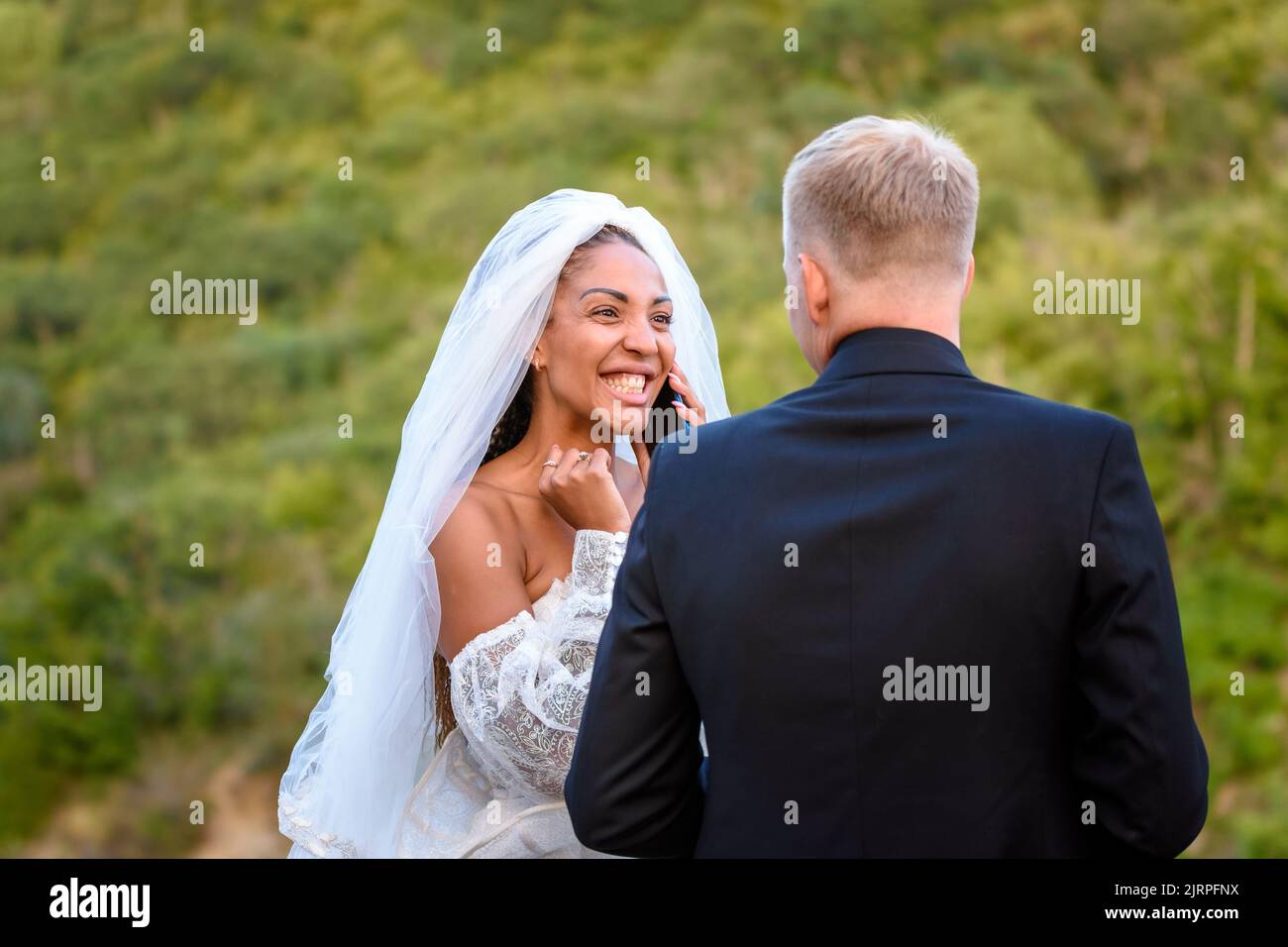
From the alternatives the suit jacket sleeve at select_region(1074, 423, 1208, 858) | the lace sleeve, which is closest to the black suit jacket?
the suit jacket sleeve at select_region(1074, 423, 1208, 858)

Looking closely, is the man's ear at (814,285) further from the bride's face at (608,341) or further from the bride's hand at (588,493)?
the bride's face at (608,341)

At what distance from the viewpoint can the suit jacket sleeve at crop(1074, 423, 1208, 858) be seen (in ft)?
5.90

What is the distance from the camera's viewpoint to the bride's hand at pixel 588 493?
2.78 m

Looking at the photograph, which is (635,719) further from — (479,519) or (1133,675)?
(479,519)

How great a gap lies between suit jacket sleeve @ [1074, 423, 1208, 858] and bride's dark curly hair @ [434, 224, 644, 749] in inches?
62.4

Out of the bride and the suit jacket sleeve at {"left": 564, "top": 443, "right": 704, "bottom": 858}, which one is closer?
the suit jacket sleeve at {"left": 564, "top": 443, "right": 704, "bottom": 858}

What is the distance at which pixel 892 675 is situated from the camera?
1.85 m

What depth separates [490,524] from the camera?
2.98 metres

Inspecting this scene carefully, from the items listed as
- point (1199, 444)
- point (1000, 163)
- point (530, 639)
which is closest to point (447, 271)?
point (1000, 163)

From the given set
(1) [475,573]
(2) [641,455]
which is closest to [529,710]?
(1) [475,573]

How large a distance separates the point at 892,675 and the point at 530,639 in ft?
3.55

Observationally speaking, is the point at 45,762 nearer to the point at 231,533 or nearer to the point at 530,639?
the point at 231,533

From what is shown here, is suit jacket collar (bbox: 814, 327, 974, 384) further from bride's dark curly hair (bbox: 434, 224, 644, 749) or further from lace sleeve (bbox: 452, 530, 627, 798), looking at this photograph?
bride's dark curly hair (bbox: 434, 224, 644, 749)

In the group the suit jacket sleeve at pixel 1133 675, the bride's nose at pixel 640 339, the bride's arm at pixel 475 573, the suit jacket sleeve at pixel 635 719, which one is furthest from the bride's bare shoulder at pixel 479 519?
the suit jacket sleeve at pixel 1133 675
